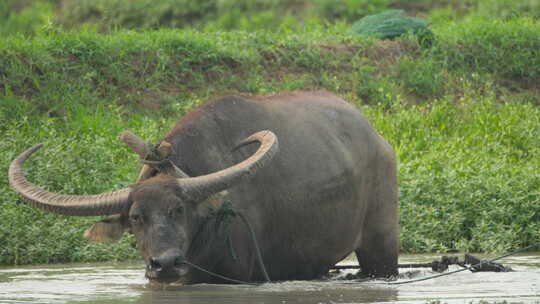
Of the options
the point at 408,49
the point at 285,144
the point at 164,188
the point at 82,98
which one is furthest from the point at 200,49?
the point at 164,188

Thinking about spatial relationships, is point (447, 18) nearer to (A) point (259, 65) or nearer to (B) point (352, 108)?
(A) point (259, 65)

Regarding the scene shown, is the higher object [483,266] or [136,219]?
[136,219]

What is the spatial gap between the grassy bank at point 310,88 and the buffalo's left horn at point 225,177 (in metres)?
3.21

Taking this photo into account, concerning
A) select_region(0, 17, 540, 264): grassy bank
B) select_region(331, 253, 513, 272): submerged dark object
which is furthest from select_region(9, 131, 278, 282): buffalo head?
select_region(0, 17, 540, 264): grassy bank

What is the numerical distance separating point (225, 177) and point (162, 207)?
17.0 inches

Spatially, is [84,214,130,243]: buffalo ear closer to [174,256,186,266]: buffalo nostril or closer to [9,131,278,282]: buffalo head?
[9,131,278,282]: buffalo head

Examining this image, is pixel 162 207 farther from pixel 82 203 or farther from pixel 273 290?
pixel 273 290

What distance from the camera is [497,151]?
1295 centimetres

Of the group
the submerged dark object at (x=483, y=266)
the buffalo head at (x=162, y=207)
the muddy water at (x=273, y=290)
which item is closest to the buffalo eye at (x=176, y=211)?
the buffalo head at (x=162, y=207)

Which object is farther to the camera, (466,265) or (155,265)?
(466,265)

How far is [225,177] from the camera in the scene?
681 centimetres

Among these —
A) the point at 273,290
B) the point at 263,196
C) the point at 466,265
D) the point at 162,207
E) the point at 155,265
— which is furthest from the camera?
the point at 466,265

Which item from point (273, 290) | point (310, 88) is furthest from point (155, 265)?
point (310, 88)

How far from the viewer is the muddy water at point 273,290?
22.8 feet
